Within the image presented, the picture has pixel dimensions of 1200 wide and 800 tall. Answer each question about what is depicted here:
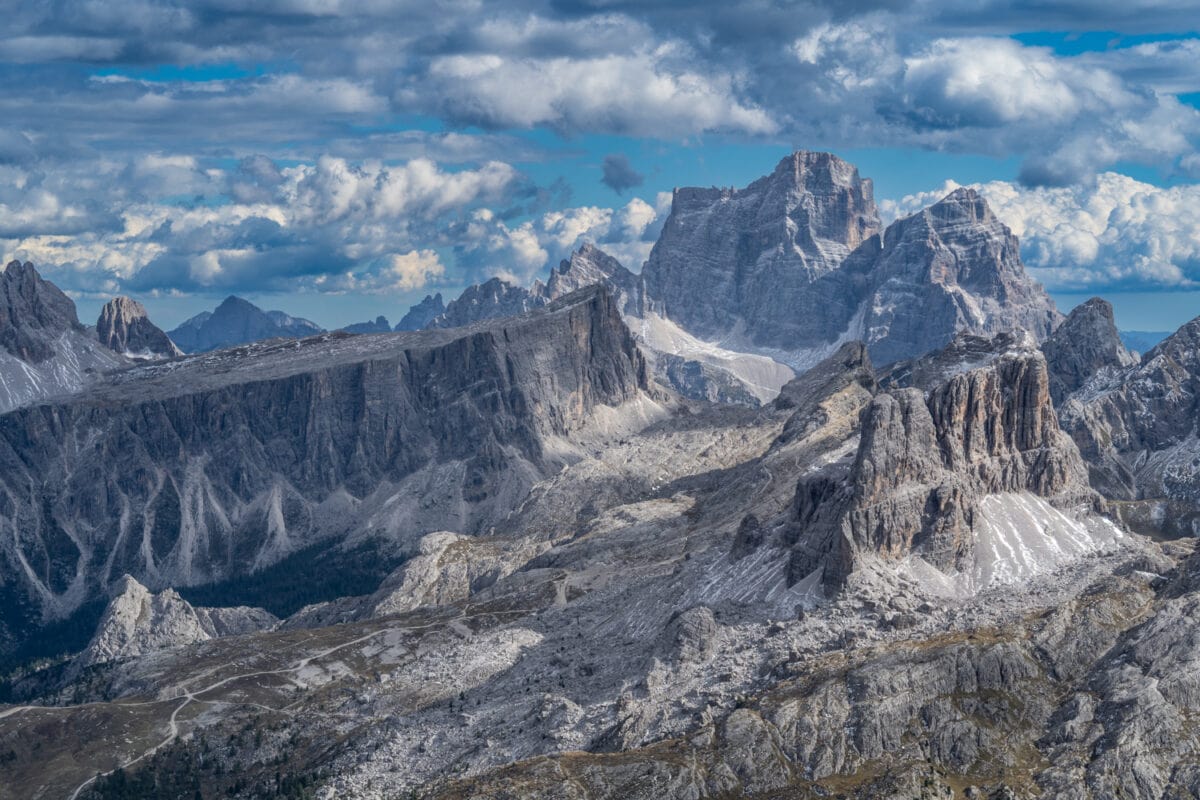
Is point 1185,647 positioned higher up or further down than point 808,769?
higher up

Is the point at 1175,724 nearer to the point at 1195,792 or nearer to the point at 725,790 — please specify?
the point at 1195,792

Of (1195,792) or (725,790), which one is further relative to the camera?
(725,790)

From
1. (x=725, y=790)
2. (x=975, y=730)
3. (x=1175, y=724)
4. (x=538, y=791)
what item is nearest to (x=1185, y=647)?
(x=1175, y=724)

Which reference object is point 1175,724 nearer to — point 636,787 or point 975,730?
point 975,730

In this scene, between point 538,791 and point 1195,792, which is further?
point 538,791

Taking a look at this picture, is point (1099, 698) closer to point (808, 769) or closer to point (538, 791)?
point (808, 769)

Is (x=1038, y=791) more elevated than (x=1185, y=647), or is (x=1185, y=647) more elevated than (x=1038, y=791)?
(x=1185, y=647)

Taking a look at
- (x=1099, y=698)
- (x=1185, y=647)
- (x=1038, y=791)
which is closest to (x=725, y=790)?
(x=1038, y=791)
